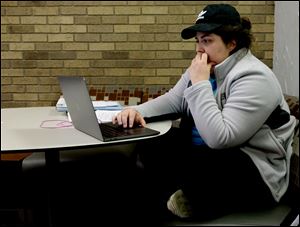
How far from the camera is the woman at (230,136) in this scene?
5.19 ft

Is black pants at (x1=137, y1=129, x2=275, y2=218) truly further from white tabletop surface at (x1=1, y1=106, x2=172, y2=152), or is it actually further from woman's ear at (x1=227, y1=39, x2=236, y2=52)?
woman's ear at (x1=227, y1=39, x2=236, y2=52)

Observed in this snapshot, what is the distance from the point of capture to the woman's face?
1833 millimetres

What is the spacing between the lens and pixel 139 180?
2020 millimetres

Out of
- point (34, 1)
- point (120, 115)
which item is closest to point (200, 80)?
point (120, 115)

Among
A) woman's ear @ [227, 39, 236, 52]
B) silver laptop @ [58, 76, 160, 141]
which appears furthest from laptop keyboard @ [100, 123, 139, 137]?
woman's ear @ [227, 39, 236, 52]

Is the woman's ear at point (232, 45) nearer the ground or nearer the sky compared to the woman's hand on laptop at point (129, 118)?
nearer the sky

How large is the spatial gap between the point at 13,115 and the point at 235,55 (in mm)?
1115

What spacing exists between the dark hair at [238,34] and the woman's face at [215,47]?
0.02 m

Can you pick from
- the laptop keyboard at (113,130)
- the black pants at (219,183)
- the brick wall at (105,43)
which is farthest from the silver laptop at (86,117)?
the brick wall at (105,43)

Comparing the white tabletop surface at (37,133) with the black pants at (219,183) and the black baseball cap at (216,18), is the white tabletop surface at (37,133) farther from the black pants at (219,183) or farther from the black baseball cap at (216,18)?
the black baseball cap at (216,18)

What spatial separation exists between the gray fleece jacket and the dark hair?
0.09 m

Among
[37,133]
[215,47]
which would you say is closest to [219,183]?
[215,47]

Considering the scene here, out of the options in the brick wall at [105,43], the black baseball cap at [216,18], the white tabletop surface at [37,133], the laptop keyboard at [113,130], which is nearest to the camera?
the white tabletop surface at [37,133]

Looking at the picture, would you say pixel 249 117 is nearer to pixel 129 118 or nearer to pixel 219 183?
pixel 219 183
